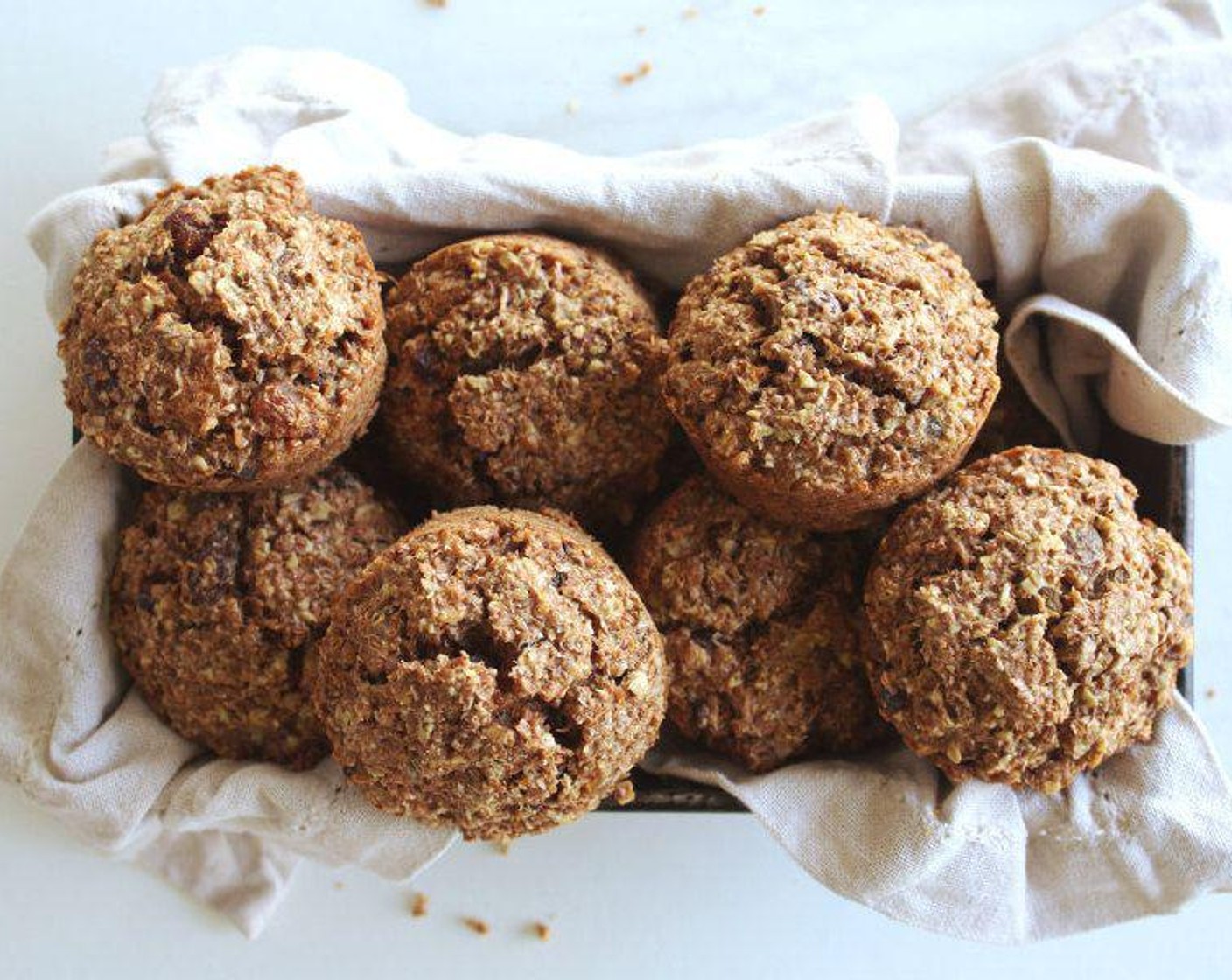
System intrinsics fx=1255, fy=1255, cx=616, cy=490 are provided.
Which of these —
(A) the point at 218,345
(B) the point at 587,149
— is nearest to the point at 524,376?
(A) the point at 218,345

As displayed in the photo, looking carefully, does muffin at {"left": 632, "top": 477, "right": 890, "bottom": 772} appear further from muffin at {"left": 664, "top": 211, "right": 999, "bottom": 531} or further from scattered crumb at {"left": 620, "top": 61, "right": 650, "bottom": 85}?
scattered crumb at {"left": 620, "top": 61, "right": 650, "bottom": 85}

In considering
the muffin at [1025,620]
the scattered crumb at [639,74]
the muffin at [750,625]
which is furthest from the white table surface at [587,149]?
the muffin at [1025,620]

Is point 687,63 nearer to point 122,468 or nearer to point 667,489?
point 667,489

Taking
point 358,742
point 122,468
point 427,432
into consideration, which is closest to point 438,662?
point 358,742

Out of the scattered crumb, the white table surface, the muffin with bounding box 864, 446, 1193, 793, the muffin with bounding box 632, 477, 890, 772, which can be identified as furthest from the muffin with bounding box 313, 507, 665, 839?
the scattered crumb

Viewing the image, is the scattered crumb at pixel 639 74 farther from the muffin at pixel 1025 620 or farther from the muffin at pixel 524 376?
the muffin at pixel 1025 620

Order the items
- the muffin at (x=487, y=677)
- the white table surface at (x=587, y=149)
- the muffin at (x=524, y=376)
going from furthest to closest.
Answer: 1. the white table surface at (x=587, y=149)
2. the muffin at (x=524, y=376)
3. the muffin at (x=487, y=677)
